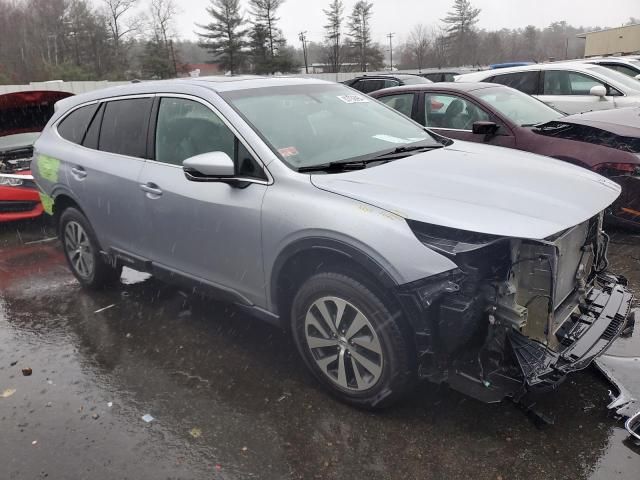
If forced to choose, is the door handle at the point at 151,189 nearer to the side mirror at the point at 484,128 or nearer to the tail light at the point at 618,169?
the side mirror at the point at 484,128

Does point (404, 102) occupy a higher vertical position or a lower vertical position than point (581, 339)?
higher

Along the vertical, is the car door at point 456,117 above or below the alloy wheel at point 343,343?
above

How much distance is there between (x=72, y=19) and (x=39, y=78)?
15796 mm

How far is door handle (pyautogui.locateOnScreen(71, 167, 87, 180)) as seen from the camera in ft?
14.7

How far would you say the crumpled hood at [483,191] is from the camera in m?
2.51

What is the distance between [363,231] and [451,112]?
170 inches

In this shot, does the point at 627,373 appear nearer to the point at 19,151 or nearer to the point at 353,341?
the point at 353,341

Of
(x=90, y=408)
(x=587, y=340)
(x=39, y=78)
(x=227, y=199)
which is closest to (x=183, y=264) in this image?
(x=227, y=199)

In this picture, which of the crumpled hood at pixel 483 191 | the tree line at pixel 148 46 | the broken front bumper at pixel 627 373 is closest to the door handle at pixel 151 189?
the crumpled hood at pixel 483 191

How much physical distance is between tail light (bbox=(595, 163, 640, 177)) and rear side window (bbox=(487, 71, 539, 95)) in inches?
176

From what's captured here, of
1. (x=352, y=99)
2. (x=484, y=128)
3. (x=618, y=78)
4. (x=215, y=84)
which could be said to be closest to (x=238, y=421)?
(x=215, y=84)

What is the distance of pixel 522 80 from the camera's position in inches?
363

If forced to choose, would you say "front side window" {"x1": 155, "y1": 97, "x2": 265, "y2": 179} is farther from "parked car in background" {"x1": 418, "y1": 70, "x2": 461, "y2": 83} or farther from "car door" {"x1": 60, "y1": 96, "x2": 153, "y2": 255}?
"parked car in background" {"x1": 418, "y1": 70, "x2": 461, "y2": 83}

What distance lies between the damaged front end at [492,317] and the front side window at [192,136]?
4.03ft
